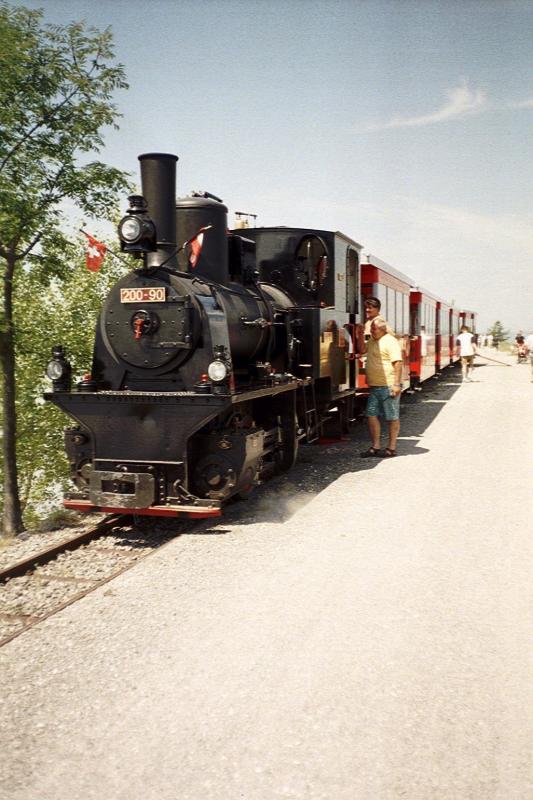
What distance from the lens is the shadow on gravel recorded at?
6461mm

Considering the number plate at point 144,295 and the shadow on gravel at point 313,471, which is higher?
the number plate at point 144,295

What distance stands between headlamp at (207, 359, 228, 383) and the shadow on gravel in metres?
1.35

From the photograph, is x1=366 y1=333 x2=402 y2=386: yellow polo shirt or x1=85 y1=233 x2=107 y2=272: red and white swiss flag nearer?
x1=85 y1=233 x2=107 y2=272: red and white swiss flag

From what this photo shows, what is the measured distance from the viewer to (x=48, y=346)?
52.3 ft

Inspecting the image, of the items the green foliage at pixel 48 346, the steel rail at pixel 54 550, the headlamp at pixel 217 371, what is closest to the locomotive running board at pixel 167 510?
the steel rail at pixel 54 550

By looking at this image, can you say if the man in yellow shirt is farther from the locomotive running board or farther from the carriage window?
the locomotive running board

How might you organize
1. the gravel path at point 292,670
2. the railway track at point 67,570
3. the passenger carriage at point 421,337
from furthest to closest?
the passenger carriage at point 421,337
the railway track at point 67,570
the gravel path at point 292,670

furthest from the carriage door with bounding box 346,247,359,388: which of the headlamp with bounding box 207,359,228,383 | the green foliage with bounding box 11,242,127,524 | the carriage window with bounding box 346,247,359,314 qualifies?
the green foliage with bounding box 11,242,127,524

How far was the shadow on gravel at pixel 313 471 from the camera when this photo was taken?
6461mm

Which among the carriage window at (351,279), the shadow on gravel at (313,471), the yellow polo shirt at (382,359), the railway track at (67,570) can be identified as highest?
the carriage window at (351,279)

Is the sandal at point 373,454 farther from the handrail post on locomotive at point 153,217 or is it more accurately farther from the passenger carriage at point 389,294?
the handrail post on locomotive at point 153,217

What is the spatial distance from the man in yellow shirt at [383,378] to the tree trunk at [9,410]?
572cm

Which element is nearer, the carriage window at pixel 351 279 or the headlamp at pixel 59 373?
the headlamp at pixel 59 373

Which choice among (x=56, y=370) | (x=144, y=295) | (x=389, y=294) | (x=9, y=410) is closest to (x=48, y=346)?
(x=9, y=410)
